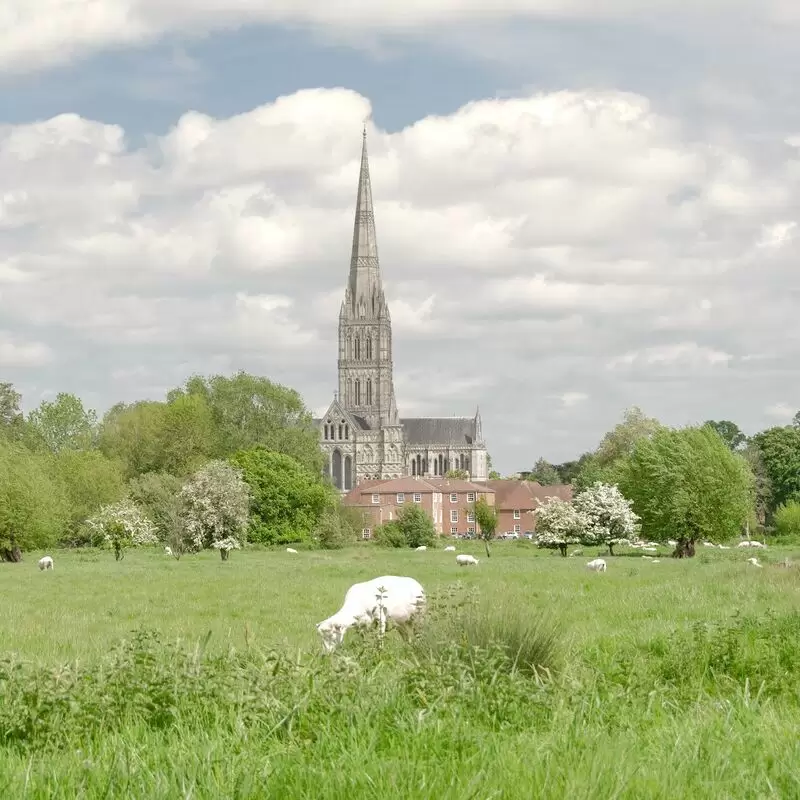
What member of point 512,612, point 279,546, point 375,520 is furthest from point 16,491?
point 375,520

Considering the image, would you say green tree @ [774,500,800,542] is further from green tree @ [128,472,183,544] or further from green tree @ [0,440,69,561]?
green tree @ [0,440,69,561]

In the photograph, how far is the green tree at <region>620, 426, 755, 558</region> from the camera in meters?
68.8

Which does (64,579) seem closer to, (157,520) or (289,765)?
(289,765)

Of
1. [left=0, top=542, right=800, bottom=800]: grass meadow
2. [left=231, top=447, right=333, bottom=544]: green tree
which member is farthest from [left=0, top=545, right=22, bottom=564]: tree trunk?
[left=0, top=542, right=800, bottom=800]: grass meadow

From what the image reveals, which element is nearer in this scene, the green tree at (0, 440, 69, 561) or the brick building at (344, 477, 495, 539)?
the green tree at (0, 440, 69, 561)

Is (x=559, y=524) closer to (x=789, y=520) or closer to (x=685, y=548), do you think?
(x=685, y=548)

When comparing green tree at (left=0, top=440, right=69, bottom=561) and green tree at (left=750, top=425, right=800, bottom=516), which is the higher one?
green tree at (left=750, top=425, right=800, bottom=516)

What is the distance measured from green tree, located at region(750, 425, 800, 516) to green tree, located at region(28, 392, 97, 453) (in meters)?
70.7

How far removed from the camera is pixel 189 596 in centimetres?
3025

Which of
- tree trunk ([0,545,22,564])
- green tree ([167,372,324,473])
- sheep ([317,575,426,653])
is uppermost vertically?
green tree ([167,372,324,473])

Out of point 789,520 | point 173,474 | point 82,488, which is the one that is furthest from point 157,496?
point 789,520

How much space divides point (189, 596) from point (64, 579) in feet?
32.4

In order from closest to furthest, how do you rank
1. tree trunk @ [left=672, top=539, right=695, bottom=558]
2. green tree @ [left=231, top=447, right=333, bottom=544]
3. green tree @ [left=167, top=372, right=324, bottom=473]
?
1. tree trunk @ [left=672, top=539, right=695, bottom=558]
2. green tree @ [left=231, top=447, right=333, bottom=544]
3. green tree @ [left=167, top=372, right=324, bottom=473]

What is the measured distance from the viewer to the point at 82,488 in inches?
3546
